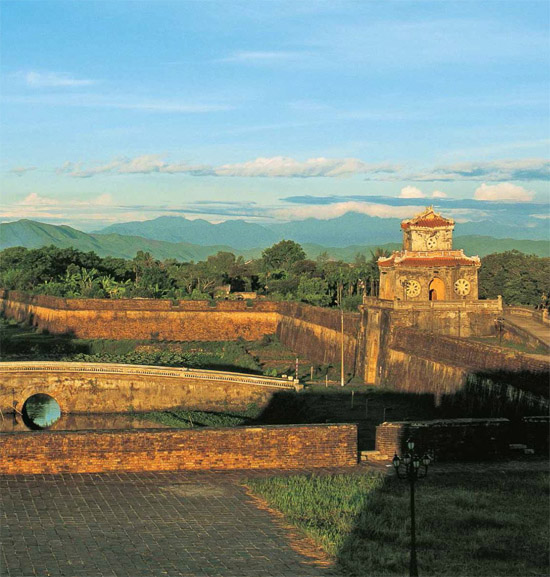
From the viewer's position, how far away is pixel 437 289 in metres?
50.7

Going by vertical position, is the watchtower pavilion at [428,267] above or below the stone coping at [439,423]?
above

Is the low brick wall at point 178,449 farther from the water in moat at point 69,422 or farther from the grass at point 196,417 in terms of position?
the water in moat at point 69,422

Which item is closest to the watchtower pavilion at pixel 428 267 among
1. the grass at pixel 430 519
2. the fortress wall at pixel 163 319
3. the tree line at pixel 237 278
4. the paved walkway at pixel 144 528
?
the tree line at pixel 237 278

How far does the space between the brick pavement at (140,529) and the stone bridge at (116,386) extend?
2685 centimetres

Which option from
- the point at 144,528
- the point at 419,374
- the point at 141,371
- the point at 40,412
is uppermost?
the point at 419,374

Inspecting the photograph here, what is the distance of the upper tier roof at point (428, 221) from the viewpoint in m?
51.6

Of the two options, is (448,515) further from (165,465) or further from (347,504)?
(165,465)

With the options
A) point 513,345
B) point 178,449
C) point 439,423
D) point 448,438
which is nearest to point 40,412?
point 513,345

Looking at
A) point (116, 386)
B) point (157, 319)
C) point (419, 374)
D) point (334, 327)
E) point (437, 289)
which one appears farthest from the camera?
point (157, 319)

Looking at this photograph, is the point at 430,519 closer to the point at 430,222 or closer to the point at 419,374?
the point at 419,374

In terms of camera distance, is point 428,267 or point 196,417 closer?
point 196,417

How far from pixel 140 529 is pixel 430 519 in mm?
5230

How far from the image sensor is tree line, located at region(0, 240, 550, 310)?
77.4 metres

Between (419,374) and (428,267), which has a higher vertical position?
(428,267)
